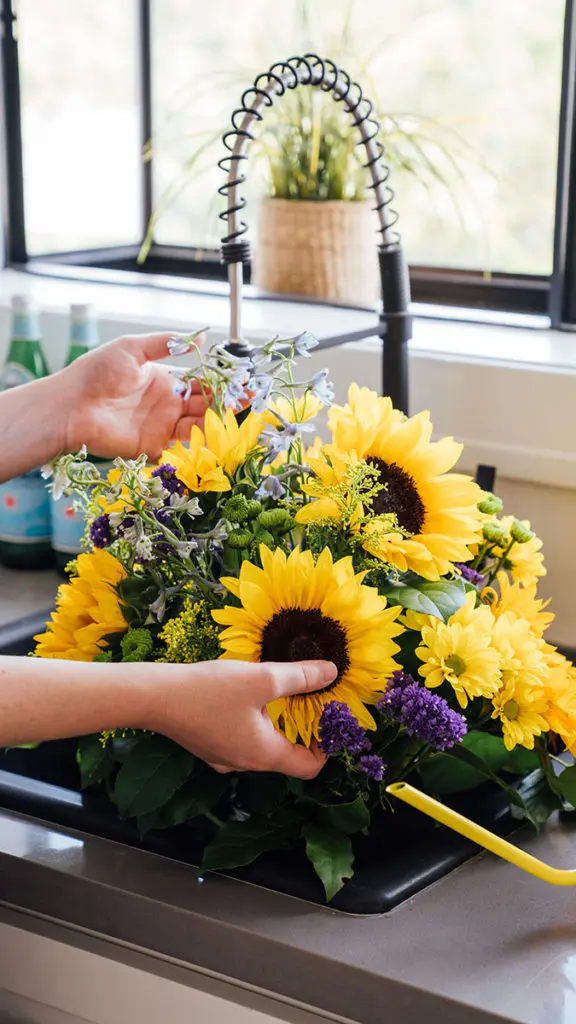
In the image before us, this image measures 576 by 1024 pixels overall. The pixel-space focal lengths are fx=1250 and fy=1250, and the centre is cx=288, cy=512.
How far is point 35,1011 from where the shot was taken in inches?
35.8

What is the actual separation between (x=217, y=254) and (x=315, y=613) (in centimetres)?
140

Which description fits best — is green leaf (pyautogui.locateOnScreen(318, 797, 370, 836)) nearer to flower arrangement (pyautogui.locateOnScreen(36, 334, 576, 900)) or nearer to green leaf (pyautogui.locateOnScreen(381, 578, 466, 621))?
flower arrangement (pyautogui.locateOnScreen(36, 334, 576, 900))

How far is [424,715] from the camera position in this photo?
0.78m

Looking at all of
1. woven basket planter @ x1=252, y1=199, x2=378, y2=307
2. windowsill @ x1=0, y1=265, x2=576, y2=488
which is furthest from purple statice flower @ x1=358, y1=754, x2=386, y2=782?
woven basket planter @ x1=252, y1=199, x2=378, y2=307

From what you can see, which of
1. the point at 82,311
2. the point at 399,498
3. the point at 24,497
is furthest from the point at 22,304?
the point at 399,498

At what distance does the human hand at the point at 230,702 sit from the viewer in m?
0.78

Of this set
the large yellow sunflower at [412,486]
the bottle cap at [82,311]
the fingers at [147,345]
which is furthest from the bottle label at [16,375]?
the large yellow sunflower at [412,486]

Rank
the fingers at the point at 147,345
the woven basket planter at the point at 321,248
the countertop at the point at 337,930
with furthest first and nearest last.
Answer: the woven basket planter at the point at 321,248 < the fingers at the point at 147,345 < the countertop at the point at 337,930

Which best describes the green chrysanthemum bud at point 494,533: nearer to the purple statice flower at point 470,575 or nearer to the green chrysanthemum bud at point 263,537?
the purple statice flower at point 470,575

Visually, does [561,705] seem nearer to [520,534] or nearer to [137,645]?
[520,534]

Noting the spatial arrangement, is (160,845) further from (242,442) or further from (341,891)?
(242,442)

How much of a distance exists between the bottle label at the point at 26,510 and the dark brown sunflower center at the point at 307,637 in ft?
2.59

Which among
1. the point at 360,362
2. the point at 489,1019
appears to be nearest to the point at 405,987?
the point at 489,1019

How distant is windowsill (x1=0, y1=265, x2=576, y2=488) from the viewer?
1.33 metres
